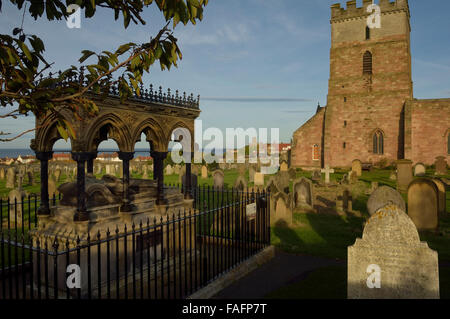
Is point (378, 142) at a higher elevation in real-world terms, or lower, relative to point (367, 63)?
lower

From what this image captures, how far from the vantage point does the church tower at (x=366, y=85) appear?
30500mm

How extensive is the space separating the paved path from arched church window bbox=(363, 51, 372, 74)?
97.8 feet

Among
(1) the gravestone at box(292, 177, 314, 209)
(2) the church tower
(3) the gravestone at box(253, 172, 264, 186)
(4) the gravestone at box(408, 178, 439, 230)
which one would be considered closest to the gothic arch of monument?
(1) the gravestone at box(292, 177, 314, 209)

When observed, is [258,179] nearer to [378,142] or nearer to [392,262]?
[392,262]

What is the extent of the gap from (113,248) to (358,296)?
14.0 ft

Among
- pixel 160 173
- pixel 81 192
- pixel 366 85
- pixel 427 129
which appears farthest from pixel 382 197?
pixel 366 85

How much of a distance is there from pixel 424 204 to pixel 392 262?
6.79 metres

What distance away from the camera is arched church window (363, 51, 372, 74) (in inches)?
1277

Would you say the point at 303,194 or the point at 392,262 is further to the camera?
the point at 303,194

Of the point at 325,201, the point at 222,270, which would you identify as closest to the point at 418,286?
the point at 222,270

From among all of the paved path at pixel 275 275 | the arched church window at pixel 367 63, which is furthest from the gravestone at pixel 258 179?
the arched church window at pixel 367 63

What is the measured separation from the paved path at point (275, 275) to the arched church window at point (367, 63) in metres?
29.8

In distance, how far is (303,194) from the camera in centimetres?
1377

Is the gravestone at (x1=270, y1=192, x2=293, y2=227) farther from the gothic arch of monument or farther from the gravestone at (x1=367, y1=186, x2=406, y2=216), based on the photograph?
the gothic arch of monument
